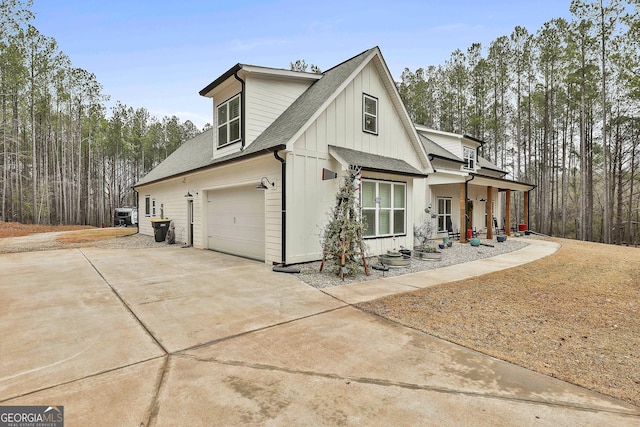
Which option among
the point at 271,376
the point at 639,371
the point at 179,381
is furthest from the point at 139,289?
the point at 639,371

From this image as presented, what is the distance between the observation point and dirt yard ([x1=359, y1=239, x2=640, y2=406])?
2.74 metres

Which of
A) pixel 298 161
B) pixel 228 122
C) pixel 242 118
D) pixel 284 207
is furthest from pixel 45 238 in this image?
pixel 298 161

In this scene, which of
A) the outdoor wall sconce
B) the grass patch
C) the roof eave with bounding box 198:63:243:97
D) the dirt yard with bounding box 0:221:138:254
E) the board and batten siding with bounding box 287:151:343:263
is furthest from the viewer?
the grass patch

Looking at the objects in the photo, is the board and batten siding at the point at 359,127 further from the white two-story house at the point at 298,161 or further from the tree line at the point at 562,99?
the tree line at the point at 562,99

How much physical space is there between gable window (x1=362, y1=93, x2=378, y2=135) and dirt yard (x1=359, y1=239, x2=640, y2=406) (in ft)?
18.6

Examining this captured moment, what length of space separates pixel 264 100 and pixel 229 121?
4.89ft

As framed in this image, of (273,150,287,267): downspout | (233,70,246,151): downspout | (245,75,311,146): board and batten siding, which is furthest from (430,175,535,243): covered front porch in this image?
(233,70,246,151): downspout

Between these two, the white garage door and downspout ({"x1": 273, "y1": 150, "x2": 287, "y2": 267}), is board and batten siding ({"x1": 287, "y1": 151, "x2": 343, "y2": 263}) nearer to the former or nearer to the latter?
downspout ({"x1": 273, "y1": 150, "x2": 287, "y2": 267})

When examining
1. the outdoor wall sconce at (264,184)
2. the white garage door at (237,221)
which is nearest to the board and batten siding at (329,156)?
the outdoor wall sconce at (264,184)

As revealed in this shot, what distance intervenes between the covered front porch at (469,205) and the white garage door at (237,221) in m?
8.74

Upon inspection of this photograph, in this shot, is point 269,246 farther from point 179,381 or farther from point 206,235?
point 179,381

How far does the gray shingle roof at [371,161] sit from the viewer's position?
7.89 meters

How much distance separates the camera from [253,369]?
262 cm

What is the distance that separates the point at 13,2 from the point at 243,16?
1985 centimetres
